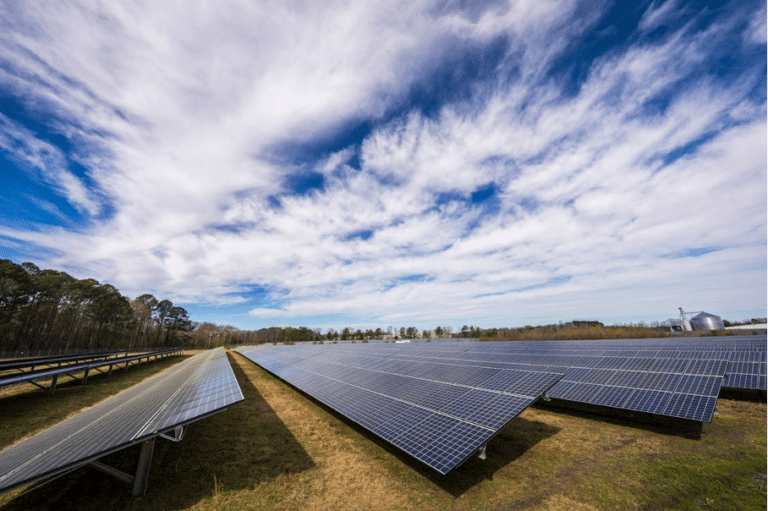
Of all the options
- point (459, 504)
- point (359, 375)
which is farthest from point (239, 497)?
point (359, 375)

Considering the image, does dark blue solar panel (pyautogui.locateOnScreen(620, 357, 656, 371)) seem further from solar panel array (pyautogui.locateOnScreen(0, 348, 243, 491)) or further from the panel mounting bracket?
the panel mounting bracket

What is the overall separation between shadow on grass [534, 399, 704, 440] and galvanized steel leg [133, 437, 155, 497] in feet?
51.9

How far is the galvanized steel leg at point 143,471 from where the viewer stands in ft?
22.5

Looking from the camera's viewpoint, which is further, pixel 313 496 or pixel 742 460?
pixel 742 460

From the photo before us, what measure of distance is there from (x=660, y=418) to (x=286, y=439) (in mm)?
15351

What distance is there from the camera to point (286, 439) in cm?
1069

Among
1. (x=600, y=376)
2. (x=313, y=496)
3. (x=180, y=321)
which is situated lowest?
(x=313, y=496)

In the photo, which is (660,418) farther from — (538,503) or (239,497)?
(239,497)

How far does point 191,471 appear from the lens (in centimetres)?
824

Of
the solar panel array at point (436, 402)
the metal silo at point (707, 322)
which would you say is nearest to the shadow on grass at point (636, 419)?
the solar panel array at point (436, 402)

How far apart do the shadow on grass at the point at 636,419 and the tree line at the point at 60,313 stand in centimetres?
7678

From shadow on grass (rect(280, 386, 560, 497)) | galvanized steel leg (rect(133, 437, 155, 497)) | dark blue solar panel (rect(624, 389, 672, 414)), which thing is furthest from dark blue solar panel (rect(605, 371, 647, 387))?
galvanized steel leg (rect(133, 437, 155, 497))

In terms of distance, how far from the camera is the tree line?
45.4m

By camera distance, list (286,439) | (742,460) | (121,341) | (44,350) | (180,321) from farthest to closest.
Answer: (180,321)
(121,341)
(44,350)
(286,439)
(742,460)
